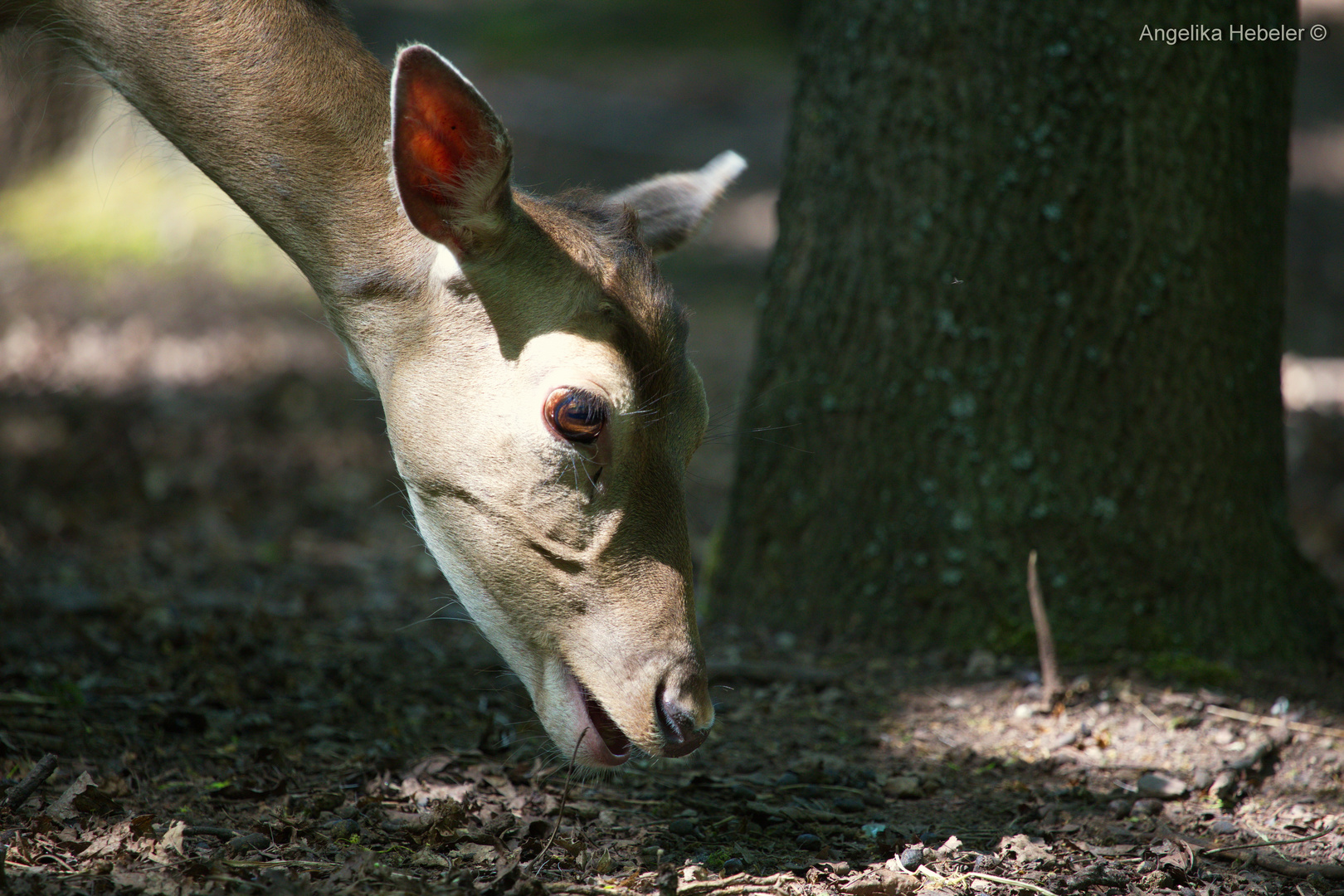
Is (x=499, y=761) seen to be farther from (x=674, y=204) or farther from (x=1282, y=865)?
(x=1282, y=865)

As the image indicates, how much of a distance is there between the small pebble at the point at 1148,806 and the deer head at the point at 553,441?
1192mm

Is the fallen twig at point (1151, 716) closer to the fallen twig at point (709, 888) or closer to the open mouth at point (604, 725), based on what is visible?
the fallen twig at point (709, 888)

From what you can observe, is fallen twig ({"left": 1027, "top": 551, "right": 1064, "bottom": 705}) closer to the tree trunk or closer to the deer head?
the tree trunk

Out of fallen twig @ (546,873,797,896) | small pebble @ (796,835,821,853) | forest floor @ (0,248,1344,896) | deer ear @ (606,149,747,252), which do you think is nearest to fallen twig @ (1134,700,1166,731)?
forest floor @ (0,248,1344,896)

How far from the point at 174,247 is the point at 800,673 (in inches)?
270

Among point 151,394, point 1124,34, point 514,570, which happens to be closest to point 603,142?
point 151,394

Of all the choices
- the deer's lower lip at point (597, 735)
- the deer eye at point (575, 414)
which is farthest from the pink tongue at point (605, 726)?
the deer eye at point (575, 414)

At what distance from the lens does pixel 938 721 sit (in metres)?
3.41

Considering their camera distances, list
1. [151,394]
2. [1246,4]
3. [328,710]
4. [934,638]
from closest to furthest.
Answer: [328,710]
[1246,4]
[934,638]
[151,394]

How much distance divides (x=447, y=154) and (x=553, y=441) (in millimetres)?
672

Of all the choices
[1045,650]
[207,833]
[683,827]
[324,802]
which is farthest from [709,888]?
[1045,650]

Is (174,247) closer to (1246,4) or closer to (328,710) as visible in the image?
(328,710)

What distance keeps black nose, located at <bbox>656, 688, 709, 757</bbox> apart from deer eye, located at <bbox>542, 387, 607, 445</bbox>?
24.0 inches

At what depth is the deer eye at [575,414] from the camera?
2.48 m
